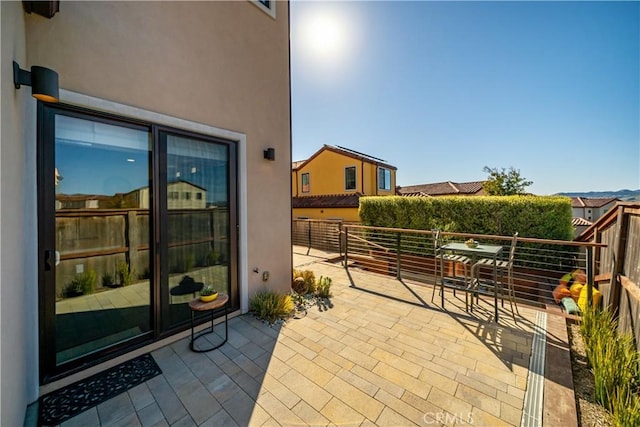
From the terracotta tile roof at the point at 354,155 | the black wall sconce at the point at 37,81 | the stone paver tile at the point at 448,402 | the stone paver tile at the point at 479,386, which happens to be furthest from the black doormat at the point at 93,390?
the terracotta tile roof at the point at 354,155

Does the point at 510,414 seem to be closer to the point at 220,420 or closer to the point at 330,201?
the point at 220,420

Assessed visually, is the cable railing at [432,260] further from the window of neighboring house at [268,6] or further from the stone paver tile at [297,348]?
the window of neighboring house at [268,6]

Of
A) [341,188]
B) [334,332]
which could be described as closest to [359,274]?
[334,332]

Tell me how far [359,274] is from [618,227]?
399cm

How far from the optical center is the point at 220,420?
1.80 metres

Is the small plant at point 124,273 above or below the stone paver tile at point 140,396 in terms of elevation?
above

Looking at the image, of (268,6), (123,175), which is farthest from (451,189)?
(123,175)

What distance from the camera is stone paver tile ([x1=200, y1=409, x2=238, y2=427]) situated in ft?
5.79

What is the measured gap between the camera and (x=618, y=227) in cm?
290

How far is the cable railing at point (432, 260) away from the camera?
5.29 m

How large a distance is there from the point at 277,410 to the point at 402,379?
117 cm

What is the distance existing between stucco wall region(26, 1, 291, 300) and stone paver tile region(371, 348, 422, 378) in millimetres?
2047

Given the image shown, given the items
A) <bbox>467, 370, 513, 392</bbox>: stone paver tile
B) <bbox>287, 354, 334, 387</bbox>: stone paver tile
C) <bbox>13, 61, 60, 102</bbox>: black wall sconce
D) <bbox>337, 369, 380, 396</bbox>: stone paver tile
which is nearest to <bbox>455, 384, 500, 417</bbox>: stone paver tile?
<bbox>467, 370, 513, 392</bbox>: stone paver tile

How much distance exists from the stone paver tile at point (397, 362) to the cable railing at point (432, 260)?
99.7 inches
